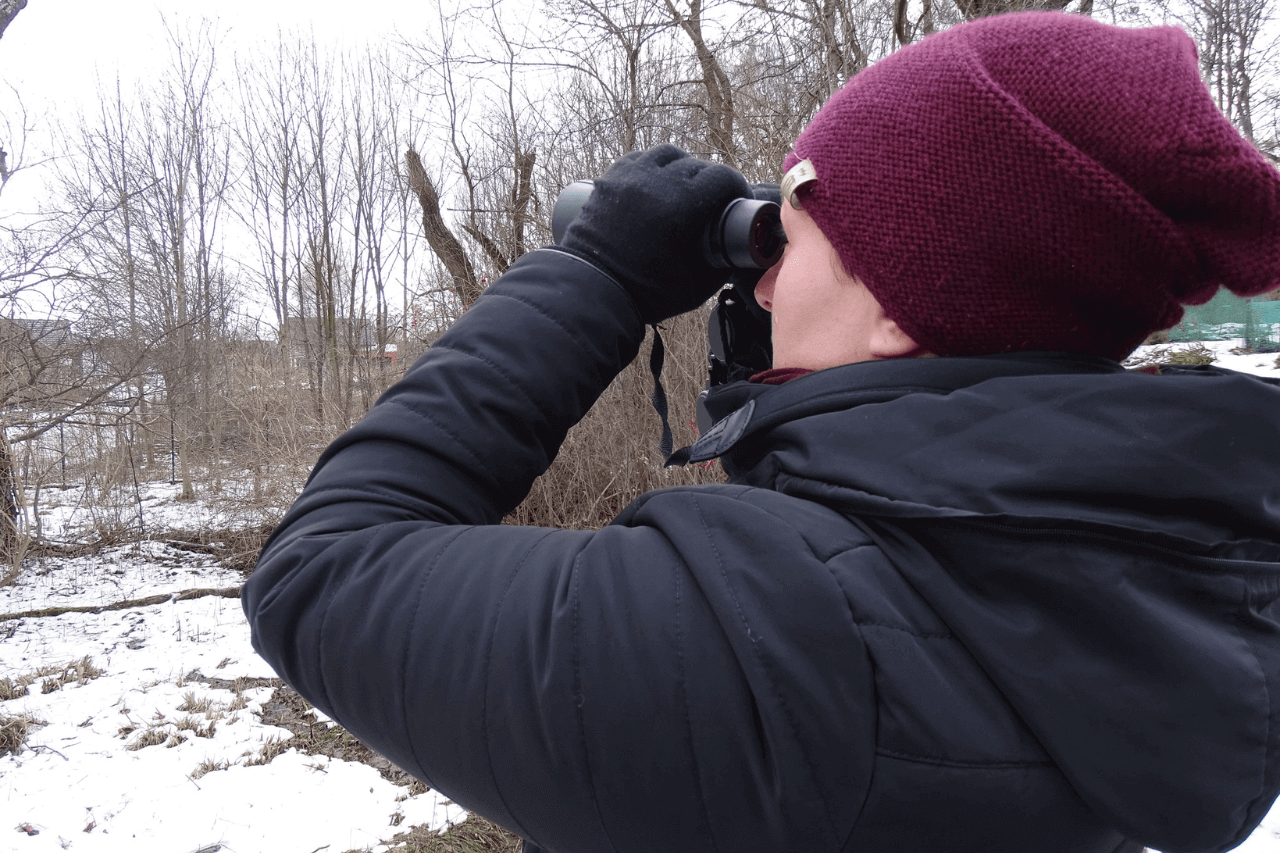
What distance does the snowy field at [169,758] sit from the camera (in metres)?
2.96

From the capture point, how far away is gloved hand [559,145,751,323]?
761 millimetres

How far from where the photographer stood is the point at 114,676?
15.6 feet

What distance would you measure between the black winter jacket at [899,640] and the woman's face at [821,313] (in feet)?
0.29

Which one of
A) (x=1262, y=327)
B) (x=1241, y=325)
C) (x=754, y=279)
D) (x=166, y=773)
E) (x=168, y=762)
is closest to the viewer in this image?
(x=754, y=279)

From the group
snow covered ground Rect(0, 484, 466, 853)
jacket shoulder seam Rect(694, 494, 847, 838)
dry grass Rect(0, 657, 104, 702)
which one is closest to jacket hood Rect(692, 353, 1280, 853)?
jacket shoulder seam Rect(694, 494, 847, 838)

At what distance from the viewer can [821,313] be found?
0.69 meters

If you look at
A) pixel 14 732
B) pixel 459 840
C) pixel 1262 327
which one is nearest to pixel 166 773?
pixel 14 732

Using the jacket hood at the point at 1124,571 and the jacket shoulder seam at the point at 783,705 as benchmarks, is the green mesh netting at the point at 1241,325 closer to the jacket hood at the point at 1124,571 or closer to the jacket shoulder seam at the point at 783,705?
the jacket hood at the point at 1124,571

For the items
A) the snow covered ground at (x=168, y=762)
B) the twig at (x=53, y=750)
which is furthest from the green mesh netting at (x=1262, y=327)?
the twig at (x=53, y=750)

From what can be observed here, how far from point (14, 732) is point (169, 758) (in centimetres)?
101

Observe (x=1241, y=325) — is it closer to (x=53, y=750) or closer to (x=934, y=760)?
(x=934, y=760)

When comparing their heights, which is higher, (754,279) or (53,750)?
(754,279)

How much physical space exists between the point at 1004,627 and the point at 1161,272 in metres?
0.31

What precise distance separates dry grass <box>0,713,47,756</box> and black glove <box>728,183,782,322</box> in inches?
188
